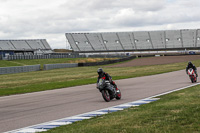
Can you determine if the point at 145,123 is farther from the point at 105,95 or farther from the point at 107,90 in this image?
the point at 107,90

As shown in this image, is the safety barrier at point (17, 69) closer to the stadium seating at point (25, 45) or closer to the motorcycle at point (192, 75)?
the motorcycle at point (192, 75)

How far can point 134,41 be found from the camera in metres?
115

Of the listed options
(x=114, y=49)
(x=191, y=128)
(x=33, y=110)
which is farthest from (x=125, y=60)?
(x=191, y=128)

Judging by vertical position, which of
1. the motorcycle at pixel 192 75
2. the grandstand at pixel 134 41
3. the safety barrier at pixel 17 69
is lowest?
the motorcycle at pixel 192 75

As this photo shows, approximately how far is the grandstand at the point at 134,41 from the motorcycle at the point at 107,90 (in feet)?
314

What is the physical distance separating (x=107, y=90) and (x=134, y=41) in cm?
10118

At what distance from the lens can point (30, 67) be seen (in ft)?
170

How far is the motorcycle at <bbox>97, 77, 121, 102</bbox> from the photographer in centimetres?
1412

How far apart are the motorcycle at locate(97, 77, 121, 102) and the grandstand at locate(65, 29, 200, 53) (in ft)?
314

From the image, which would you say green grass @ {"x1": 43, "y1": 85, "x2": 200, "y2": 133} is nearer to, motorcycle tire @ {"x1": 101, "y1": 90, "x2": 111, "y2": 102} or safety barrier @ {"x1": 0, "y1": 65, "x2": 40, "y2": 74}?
motorcycle tire @ {"x1": 101, "y1": 90, "x2": 111, "y2": 102}

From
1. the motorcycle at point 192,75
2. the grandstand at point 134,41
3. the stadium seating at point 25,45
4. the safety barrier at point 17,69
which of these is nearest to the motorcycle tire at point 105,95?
the motorcycle at point 192,75

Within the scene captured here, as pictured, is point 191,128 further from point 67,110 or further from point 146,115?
point 67,110

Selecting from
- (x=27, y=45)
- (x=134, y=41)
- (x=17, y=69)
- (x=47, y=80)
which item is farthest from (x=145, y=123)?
(x=27, y=45)

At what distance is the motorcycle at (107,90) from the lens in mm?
14125
